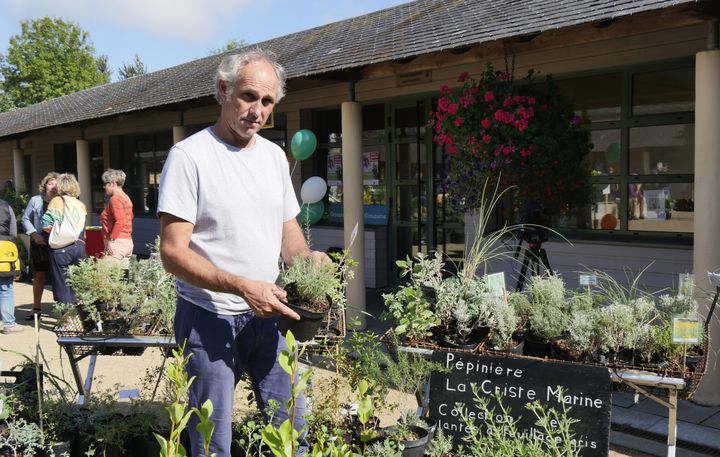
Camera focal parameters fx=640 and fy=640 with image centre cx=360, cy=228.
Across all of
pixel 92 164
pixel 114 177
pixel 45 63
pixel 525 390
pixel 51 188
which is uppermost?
pixel 45 63

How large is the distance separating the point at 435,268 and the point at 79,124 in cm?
1014

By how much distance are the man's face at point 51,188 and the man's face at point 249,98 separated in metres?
5.84

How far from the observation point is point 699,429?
12.7 ft

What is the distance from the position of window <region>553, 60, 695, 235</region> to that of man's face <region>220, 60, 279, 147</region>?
4558mm

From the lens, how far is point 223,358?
223 cm

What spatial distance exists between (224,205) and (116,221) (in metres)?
5.08

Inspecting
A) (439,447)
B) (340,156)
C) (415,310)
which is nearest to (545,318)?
(415,310)

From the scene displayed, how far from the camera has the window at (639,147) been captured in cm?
591

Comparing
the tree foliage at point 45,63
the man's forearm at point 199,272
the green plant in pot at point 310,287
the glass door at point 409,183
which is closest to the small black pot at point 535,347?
the green plant in pot at point 310,287

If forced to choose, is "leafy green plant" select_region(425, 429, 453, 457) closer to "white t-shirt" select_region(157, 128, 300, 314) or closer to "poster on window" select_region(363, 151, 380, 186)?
"white t-shirt" select_region(157, 128, 300, 314)

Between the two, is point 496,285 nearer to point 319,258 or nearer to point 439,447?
point 439,447

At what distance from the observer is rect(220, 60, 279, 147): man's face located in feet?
7.14

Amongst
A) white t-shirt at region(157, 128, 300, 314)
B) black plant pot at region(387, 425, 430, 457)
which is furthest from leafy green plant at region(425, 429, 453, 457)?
white t-shirt at region(157, 128, 300, 314)

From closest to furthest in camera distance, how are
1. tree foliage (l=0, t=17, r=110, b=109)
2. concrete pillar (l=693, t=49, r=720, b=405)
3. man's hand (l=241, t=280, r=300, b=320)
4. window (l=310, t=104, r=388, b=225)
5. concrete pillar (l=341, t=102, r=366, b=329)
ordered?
man's hand (l=241, t=280, r=300, b=320)
concrete pillar (l=693, t=49, r=720, b=405)
concrete pillar (l=341, t=102, r=366, b=329)
window (l=310, t=104, r=388, b=225)
tree foliage (l=0, t=17, r=110, b=109)
